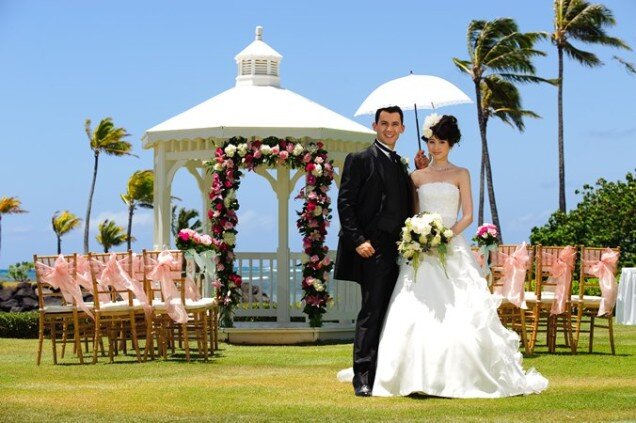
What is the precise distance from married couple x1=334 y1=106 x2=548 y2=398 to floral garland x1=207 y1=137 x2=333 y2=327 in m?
7.20

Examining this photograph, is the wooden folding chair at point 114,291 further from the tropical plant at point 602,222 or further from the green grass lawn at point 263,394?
the tropical plant at point 602,222

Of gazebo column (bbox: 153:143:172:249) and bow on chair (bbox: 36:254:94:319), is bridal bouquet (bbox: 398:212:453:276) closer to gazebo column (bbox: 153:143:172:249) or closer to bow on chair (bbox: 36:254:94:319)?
bow on chair (bbox: 36:254:94:319)

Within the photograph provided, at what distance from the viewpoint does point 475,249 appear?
16.2 meters

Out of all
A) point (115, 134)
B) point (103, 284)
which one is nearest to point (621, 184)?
point (103, 284)

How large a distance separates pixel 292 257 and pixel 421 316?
27.3 feet

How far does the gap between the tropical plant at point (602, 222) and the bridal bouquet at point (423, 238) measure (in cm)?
1995

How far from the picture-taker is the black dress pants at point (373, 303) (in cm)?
974

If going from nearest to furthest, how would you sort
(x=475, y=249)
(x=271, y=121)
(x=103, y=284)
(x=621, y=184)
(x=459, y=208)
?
(x=459, y=208)
(x=103, y=284)
(x=475, y=249)
(x=271, y=121)
(x=621, y=184)

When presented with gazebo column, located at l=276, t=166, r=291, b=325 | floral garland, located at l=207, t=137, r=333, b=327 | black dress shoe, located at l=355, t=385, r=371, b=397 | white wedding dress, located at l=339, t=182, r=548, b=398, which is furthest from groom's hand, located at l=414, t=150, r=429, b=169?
gazebo column, located at l=276, t=166, r=291, b=325

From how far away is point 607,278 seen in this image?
1421cm

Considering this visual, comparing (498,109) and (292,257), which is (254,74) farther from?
(498,109)

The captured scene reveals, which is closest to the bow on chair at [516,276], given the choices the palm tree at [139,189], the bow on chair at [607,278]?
the bow on chair at [607,278]

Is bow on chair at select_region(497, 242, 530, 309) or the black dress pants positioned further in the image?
bow on chair at select_region(497, 242, 530, 309)

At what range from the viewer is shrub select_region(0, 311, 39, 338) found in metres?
18.8
